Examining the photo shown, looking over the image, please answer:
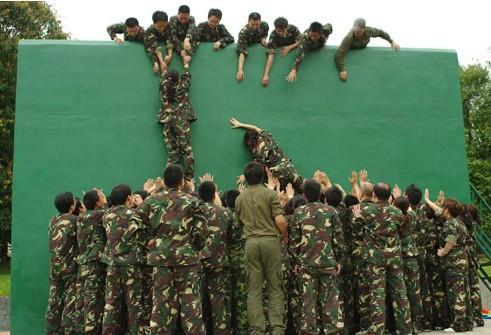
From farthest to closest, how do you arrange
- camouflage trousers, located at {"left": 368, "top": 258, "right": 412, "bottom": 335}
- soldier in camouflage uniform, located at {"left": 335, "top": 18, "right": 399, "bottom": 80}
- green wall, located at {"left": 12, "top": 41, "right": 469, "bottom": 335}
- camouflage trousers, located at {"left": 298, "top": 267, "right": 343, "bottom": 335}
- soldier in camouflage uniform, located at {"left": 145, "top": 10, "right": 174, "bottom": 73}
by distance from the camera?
1. soldier in camouflage uniform, located at {"left": 335, "top": 18, "right": 399, "bottom": 80}
2. soldier in camouflage uniform, located at {"left": 145, "top": 10, "right": 174, "bottom": 73}
3. green wall, located at {"left": 12, "top": 41, "right": 469, "bottom": 335}
4. camouflage trousers, located at {"left": 368, "top": 258, "right": 412, "bottom": 335}
5. camouflage trousers, located at {"left": 298, "top": 267, "right": 343, "bottom": 335}

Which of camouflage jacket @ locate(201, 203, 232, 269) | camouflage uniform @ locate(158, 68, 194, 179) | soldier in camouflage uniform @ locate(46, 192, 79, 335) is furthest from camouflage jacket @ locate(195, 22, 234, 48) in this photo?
soldier in camouflage uniform @ locate(46, 192, 79, 335)

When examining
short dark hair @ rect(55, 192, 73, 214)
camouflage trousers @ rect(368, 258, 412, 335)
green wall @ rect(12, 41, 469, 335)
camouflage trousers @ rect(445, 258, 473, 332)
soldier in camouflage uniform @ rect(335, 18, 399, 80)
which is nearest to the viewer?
camouflage trousers @ rect(368, 258, 412, 335)

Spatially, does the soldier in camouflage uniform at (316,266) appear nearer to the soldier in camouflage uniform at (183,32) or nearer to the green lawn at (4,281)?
the soldier in camouflage uniform at (183,32)

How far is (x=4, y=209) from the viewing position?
17188mm

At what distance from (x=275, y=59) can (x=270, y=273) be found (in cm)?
415

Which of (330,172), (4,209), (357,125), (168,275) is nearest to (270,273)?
(168,275)

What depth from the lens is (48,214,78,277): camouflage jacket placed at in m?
6.10

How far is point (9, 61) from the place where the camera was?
17.9 meters

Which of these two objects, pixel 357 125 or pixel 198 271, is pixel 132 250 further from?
pixel 357 125

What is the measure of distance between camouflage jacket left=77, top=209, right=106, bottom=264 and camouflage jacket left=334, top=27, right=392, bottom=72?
460 centimetres

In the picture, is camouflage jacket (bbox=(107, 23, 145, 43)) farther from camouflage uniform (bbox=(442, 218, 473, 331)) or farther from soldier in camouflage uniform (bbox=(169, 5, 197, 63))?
camouflage uniform (bbox=(442, 218, 473, 331))

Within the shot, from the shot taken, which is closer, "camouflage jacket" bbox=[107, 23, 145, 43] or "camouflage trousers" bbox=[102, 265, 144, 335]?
"camouflage trousers" bbox=[102, 265, 144, 335]

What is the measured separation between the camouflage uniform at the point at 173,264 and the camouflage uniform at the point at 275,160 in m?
2.78

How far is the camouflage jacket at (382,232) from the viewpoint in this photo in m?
5.98
